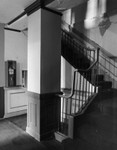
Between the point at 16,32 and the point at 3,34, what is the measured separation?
1.72 ft

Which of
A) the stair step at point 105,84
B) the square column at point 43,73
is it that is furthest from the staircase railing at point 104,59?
the square column at point 43,73

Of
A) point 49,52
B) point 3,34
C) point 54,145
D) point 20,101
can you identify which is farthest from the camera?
point 20,101

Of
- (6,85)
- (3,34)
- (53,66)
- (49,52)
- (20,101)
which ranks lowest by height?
(20,101)

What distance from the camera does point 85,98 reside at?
11.0ft

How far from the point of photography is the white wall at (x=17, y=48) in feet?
14.4

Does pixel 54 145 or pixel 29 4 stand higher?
pixel 29 4

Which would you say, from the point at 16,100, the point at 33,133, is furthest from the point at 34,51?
the point at 16,100

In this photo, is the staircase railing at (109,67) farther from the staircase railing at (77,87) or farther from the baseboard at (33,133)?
the baseboard at (33,133)

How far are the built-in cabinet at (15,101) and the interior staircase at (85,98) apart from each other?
1.47m

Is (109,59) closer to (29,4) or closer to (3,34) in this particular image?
(29,4)

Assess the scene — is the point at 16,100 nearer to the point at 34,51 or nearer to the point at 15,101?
the point at 15,101

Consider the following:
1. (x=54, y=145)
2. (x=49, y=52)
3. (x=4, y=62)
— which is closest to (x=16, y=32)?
(x=4, y=62)

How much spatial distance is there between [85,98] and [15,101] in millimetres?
2241

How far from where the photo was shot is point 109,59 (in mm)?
4668
